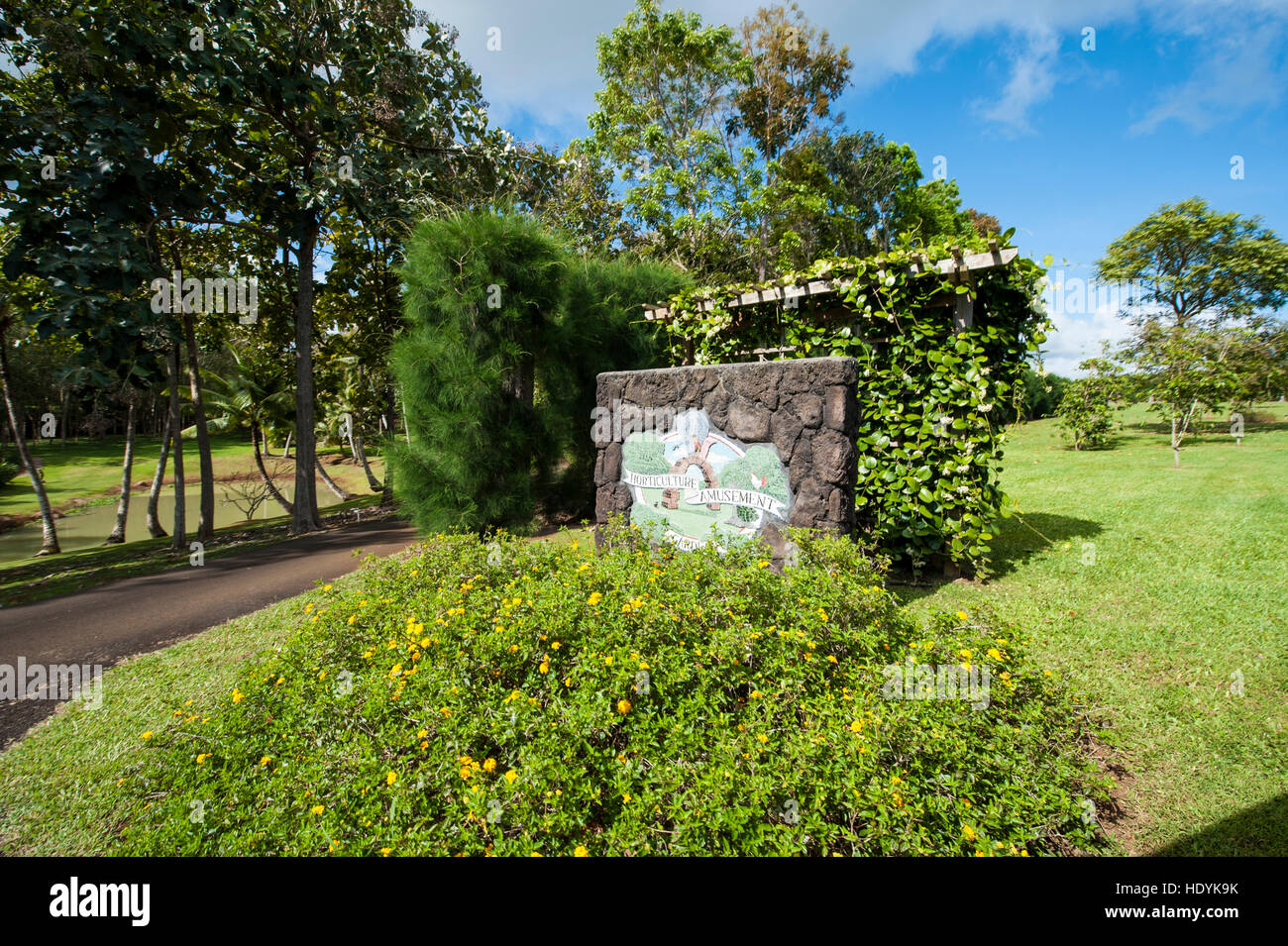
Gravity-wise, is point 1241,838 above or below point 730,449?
below

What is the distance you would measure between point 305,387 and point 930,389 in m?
10.9

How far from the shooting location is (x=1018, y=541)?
6871 millimetres

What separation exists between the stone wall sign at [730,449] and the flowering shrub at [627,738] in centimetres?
153

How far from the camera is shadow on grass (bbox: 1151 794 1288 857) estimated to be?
239 cm

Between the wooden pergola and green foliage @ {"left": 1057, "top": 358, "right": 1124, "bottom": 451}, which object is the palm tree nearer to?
the wooden pergola

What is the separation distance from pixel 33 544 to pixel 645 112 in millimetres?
21693

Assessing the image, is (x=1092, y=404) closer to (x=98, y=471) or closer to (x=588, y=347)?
(x=588, y=347)

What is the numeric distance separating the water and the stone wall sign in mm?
12163

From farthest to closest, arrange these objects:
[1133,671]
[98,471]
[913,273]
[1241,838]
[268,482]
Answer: [98,471] → [268,482] → [913,273] → [1133,671] → [1241,838]

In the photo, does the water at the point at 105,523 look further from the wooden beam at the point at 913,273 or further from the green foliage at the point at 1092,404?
the green foliage at the point at 1092,404

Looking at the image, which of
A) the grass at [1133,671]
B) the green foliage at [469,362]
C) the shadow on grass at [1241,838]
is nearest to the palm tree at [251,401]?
the green foliage at [469,362]

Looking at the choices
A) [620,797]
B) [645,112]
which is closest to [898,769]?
[620,797]

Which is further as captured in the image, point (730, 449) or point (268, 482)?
point (268, 482)

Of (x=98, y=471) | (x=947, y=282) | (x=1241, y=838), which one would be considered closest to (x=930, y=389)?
(x=947, y=282)
